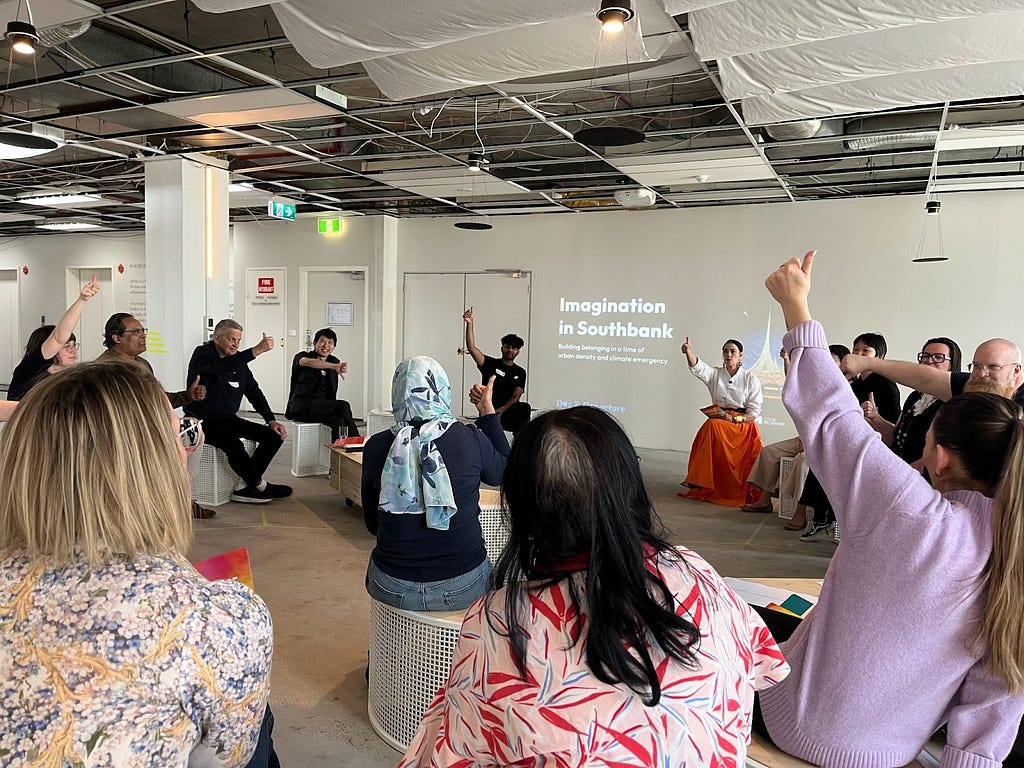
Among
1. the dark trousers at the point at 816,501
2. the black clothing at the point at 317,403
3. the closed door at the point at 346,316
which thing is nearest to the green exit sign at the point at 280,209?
the closed door at the point at 346,316

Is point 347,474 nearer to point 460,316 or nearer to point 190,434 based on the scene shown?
point 190,434

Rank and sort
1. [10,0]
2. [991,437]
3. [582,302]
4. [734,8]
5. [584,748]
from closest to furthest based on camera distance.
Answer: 1. [584,748]
2. [991,437]
3. [734,8]
4. [10,0]
5. [582,302]

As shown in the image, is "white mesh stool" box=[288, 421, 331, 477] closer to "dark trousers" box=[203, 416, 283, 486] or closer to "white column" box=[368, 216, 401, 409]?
"dark trousers" box=[203, 416, 283, 486]

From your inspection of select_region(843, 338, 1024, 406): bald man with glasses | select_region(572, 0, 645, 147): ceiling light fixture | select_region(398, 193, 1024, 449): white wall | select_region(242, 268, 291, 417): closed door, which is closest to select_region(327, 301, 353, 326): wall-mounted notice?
select_region(242, 268, 291, 417): closed door

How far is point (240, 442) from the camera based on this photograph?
6.48 meters

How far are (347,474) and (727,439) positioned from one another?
3505mm

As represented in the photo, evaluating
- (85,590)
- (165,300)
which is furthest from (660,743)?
(165,300)

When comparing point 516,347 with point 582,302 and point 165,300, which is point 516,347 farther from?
point 165,300

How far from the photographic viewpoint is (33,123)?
265 inches

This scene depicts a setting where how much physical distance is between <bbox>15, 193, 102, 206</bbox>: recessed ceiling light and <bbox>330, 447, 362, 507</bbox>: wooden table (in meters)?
6.24

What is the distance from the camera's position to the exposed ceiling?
3.61 m

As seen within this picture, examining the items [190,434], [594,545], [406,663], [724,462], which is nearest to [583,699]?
[594,545]

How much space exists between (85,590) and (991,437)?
163 cm

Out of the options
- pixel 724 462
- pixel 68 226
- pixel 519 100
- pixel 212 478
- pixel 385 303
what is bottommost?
pixel 212 478
